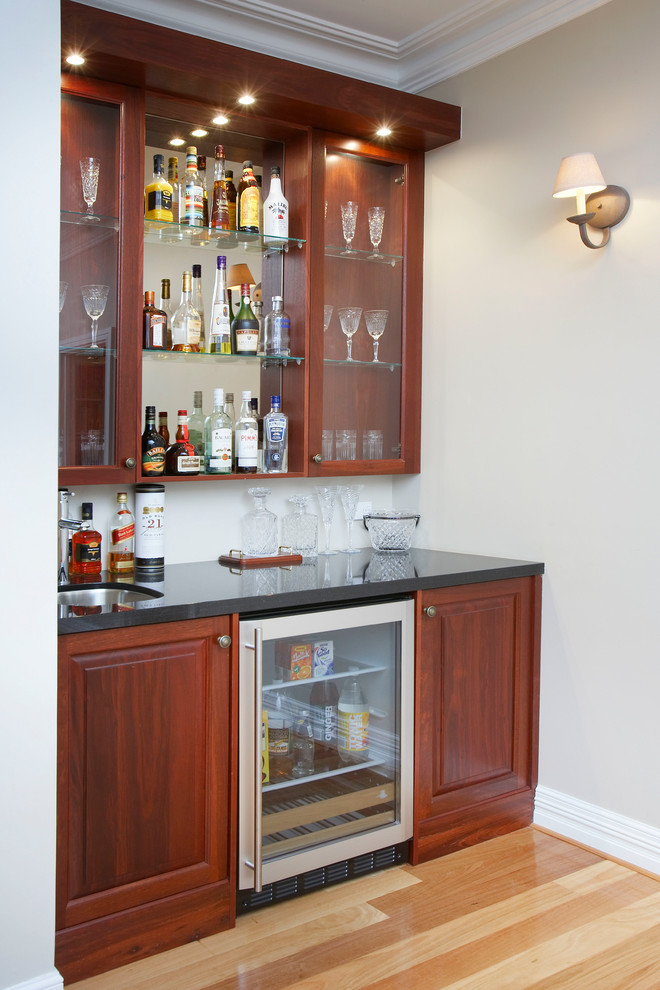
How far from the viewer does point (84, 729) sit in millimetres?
2029

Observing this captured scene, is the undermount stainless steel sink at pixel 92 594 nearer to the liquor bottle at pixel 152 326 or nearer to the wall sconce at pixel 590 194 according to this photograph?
the liquor bottle at pixel 152 326

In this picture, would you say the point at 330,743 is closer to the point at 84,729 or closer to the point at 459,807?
the point at 459,807

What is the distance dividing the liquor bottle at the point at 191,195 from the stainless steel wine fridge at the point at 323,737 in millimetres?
1258

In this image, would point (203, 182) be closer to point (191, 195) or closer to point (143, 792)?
point (191, 195)

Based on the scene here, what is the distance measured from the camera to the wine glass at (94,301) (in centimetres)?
252

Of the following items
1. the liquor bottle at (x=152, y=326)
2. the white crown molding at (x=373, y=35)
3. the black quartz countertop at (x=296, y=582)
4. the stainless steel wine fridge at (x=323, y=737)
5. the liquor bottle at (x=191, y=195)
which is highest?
the white crown molding at (x=373, y=35)

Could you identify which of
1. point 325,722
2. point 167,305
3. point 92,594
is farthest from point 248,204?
point 325,722

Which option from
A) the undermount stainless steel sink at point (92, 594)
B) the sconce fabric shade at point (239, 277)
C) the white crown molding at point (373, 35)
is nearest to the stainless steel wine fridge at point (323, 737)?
the undermount stainless steel sink at point (92, 594)

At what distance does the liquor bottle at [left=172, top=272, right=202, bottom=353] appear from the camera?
2734 mm

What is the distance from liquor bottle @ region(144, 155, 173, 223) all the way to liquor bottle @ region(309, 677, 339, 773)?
1.46 meters

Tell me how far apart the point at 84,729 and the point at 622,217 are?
206cm

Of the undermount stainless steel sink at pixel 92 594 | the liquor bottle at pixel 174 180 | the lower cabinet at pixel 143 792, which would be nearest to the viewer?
the lower cabinet at pixel 143 792

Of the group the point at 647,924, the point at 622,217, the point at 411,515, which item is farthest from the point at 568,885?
the point at 622,217

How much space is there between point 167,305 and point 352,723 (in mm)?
1392
